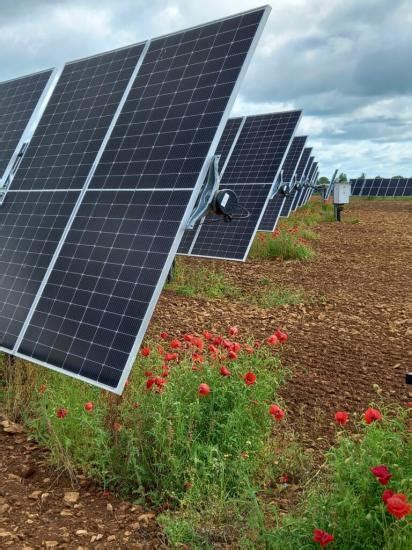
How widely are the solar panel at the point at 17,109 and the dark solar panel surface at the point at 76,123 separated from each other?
1225 mm

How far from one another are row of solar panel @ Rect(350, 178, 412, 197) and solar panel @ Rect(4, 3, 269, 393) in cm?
3452

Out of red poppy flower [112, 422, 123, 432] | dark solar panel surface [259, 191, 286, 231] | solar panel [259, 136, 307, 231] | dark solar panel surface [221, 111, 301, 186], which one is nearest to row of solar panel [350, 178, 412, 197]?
solar panel [259, 136, 307, 231]

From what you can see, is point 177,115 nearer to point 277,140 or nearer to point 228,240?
point 228,240

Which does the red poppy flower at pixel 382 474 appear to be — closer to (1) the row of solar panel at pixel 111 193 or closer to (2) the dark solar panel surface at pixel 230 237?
(1) the row of solar panel at pixel 111 193

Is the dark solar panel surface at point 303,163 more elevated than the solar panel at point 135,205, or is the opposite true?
the dark solar panel surface at point 303,163

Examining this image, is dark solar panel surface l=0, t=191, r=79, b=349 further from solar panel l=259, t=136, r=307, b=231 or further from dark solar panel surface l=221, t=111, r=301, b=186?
solar panel l=259, t=136, r=307, b=231

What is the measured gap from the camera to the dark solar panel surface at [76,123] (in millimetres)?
6906

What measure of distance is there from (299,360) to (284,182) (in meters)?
13.3

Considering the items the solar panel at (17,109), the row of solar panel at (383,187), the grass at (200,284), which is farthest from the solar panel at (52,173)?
the row of solar panel at (383,187)

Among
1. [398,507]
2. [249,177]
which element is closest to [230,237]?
[249,177]

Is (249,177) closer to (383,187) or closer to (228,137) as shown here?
(228,137)

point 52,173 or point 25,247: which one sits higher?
point 52,173

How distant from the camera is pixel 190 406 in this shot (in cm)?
440

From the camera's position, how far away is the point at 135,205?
5613mm
